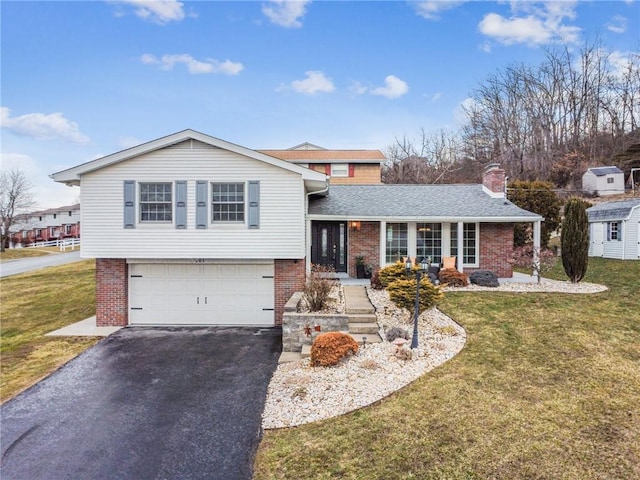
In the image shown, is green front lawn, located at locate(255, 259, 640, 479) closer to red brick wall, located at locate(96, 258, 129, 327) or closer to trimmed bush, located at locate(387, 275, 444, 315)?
trimmed bush, located at locate(387, 275, 444, 315)

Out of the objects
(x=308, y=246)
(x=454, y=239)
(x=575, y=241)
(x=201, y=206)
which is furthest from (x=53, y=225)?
(x=575, y=241)

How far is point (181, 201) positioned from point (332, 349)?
6.27 m

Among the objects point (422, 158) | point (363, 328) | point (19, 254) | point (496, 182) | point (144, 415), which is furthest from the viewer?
point (422, 158)

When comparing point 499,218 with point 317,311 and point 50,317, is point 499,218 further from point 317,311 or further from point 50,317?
point 50,317

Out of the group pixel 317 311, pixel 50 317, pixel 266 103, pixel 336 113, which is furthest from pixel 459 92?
pixel 50 317

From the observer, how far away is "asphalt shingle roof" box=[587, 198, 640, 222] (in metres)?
19.3

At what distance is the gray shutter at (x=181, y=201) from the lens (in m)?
9.89

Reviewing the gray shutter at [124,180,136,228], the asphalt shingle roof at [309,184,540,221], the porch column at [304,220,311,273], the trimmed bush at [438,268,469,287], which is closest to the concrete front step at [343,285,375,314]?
the porch column at [304,220,311,273]

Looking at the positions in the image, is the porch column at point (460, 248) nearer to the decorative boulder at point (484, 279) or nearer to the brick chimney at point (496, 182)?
the decorative boulder at point (484, 279)

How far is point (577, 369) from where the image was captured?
6137 millimetres

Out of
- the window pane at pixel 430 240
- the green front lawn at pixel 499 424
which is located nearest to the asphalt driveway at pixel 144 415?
the green front lawn at pixel 499 424

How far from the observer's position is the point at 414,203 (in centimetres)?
1473

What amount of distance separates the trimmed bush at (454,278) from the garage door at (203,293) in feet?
20.9

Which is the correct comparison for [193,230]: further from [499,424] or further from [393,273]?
[499,424]
